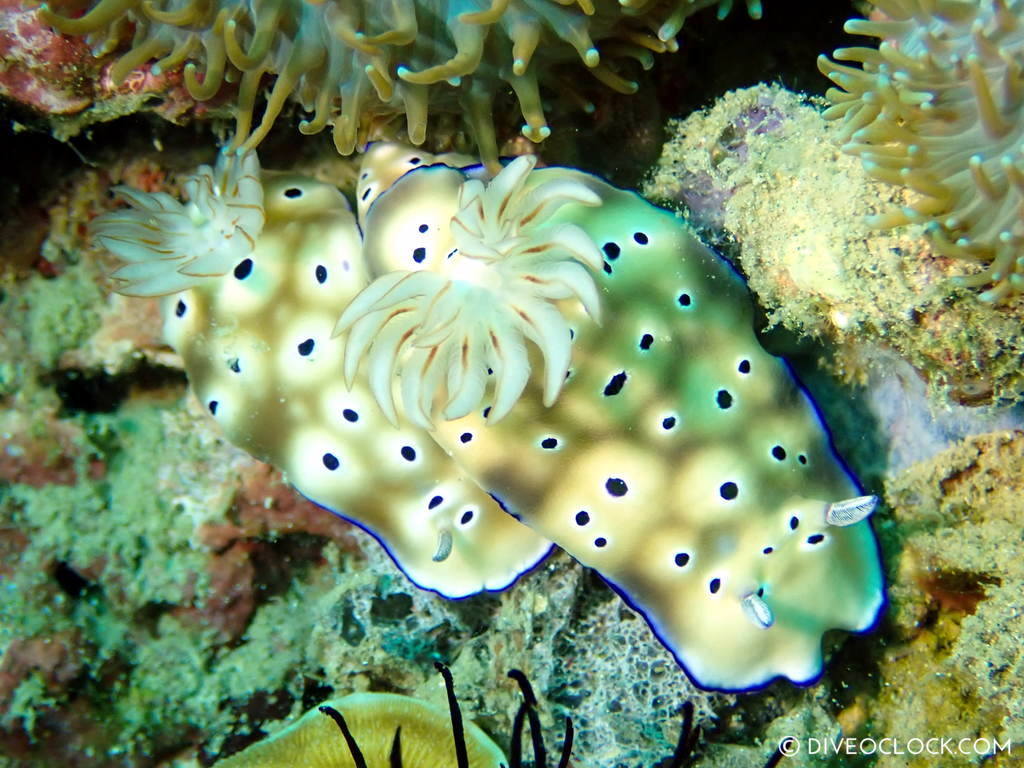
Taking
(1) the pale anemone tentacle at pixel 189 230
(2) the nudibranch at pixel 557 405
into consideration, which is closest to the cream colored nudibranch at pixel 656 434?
(2) the nudibranch at pixel 557 405

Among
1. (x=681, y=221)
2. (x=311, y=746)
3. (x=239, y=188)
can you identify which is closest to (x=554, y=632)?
(x=311, y=746)

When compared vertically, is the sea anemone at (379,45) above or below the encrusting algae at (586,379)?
above

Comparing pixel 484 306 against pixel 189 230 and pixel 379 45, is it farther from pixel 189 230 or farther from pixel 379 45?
pixel 189 230

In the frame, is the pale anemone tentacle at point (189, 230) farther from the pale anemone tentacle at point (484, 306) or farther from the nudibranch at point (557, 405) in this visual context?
the pale anemone tentacle at point (484, 306)

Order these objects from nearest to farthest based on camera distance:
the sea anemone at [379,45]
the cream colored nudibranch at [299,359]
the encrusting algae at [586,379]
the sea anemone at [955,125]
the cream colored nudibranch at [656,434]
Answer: the sea anemone at [955,125], the encrusting algae at [586,379], the sea anemone at [379,45], the cream colored nudibranch at [656,434], the cream colored nudibranch at [299,359]

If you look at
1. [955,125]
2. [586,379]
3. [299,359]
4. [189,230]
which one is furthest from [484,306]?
[189,230]

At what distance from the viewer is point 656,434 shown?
9.75 ft

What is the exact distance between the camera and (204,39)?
9.38 feet

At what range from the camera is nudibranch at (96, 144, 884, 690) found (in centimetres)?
273

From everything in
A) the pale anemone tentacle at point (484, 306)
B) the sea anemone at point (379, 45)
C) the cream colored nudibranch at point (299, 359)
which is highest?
the sea anemone at point (379, 45)

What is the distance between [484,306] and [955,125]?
1.60 meters

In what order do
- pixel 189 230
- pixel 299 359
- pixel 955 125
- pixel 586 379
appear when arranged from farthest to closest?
pixel 189 230, pixel 299 359, pixel 586 379, pixel 955 125

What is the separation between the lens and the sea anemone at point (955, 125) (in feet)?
7.07

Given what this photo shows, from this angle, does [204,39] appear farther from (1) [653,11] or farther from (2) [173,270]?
(1) [653,11]
